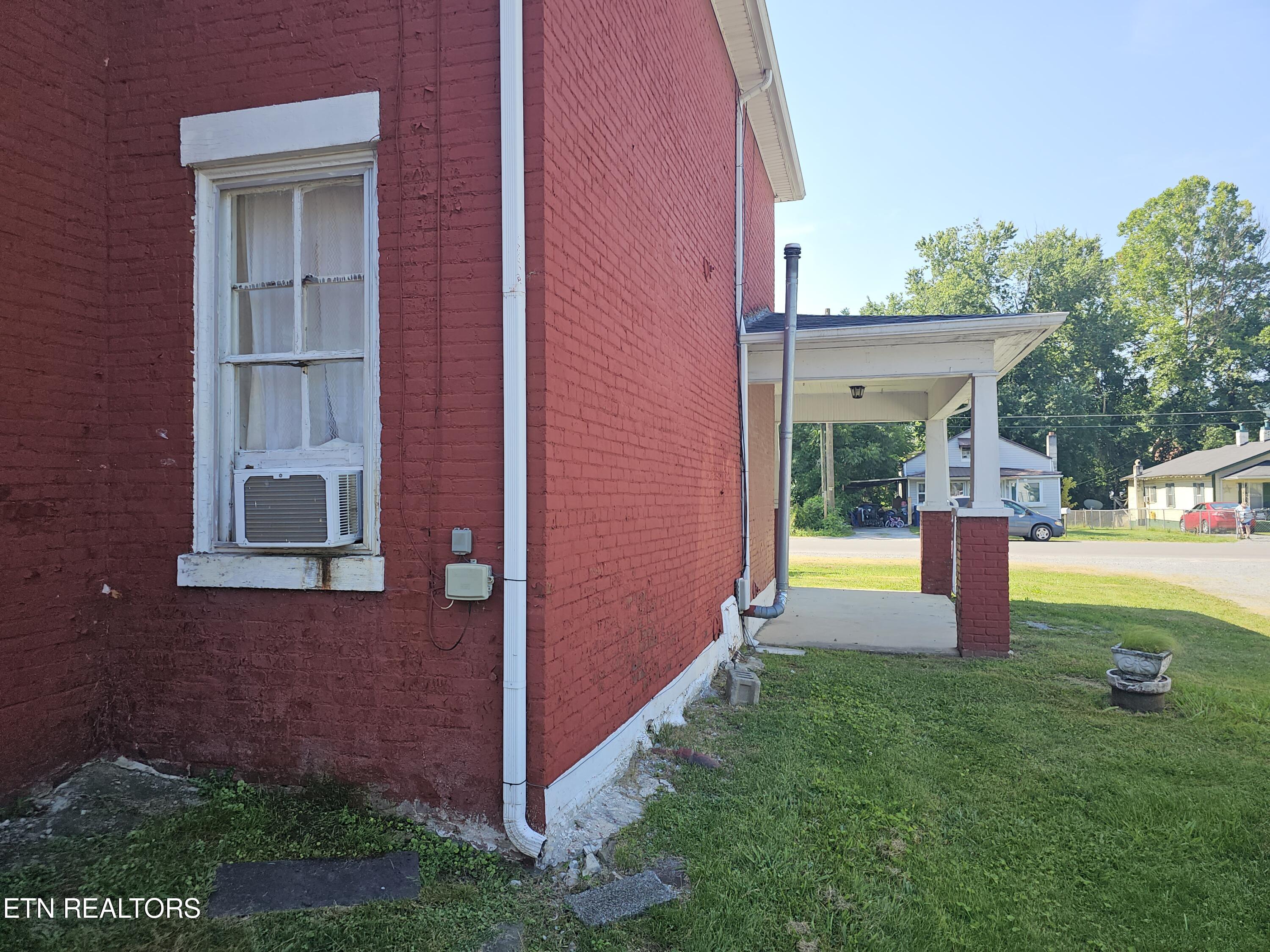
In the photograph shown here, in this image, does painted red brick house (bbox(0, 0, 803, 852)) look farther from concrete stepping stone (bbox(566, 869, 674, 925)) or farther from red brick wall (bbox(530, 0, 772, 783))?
concrete stepping stone (bbox(566, 869, 674, 925))

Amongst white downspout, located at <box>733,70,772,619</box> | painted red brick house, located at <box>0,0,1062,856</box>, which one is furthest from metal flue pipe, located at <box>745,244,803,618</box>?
painted red brick house, located at <box>0,0,1062,856</box>

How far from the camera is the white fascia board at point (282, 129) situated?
3.32 m

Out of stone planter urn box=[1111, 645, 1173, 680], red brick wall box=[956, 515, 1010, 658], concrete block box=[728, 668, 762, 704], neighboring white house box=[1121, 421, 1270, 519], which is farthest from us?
neighboring white house box=[1121, 421, 1270, 519]

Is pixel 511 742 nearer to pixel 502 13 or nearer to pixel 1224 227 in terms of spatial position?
pixel 502 13

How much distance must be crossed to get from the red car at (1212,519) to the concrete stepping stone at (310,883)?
3458 centimetres

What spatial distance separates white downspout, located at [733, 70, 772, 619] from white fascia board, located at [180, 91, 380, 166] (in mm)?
5139

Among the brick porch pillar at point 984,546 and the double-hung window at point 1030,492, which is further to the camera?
the double-hung window at point 1030,492

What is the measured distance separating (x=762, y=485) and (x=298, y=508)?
7409 mm

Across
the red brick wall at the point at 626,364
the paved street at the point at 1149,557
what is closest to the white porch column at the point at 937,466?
the paved street at the point at 1149,557

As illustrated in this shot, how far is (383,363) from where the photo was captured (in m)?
3.31

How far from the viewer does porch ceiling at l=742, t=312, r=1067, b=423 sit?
7078 millimetres

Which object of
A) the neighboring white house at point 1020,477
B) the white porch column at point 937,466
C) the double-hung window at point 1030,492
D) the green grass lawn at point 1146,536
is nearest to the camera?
the white porch column at point 937,466

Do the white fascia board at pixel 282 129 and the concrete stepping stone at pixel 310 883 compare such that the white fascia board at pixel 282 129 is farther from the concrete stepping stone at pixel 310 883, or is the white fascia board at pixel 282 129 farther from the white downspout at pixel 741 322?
the white downspout at pixel 741 322

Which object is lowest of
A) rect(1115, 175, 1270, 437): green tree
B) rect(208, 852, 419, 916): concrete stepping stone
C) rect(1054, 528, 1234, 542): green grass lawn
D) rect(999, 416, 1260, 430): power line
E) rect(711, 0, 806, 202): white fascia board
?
rect(1054, 528, 1234, 542): green grass lawn
